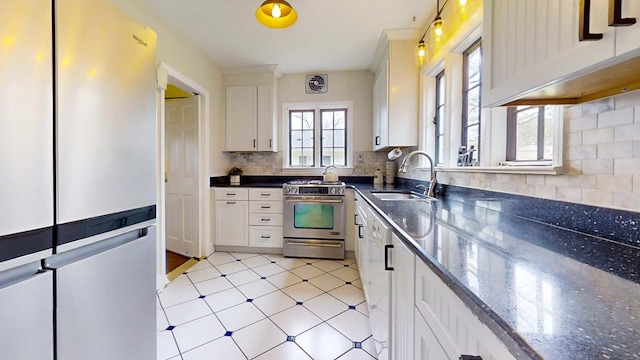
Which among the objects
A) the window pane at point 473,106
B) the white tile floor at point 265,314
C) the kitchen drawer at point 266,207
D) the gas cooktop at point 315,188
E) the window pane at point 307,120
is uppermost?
the window pane at point 307,120

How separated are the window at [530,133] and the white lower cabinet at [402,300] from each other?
0.83m

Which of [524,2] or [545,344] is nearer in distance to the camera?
[545,344]

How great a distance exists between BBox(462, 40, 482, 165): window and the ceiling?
26.6 inches

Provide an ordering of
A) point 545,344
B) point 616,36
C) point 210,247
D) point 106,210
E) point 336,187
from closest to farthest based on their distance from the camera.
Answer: point 545,344 → point 616,36 → point 106,210 → point 336,187 → point 210,247

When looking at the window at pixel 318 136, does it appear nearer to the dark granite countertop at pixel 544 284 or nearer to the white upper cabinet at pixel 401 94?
the white upper cabinet at pixel 401 94

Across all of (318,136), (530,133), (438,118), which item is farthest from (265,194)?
(530,133)

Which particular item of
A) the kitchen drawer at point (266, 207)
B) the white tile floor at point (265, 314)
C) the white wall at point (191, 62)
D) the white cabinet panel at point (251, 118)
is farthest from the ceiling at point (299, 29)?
the white tile floor at point (265, 314)

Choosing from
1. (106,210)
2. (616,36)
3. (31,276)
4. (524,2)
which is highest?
(524,2)

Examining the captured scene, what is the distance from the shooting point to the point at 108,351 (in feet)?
2.96

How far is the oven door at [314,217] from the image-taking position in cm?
299

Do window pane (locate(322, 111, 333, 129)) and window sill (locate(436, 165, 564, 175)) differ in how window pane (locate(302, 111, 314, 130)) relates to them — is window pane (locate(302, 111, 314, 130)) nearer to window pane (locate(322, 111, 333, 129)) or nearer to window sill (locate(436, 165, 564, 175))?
window pane (locate(322, 111, 333, 129))

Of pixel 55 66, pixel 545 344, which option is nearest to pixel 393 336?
pixel 545 344

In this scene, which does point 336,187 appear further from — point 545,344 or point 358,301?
point 545,344

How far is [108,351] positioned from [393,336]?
1101 mm
